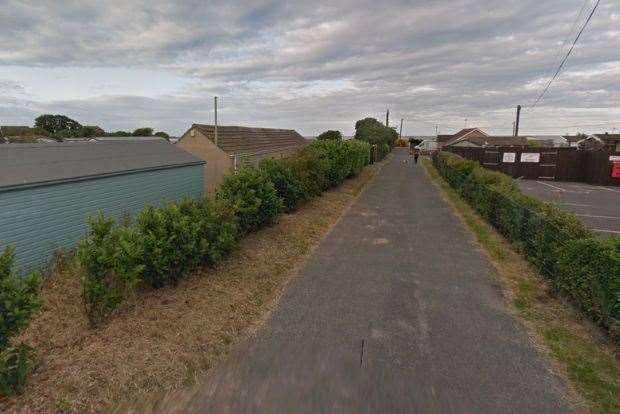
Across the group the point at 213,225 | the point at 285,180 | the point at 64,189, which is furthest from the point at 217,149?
the point at 213,225

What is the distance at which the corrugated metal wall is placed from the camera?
7116 mm

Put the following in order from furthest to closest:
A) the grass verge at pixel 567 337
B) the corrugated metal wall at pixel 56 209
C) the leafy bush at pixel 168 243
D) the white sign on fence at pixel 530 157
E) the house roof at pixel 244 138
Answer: the white sign on fence at pixel 530 157 < the house roof at pixel 244 138 < the corrugated metal wall at pixel 56 209 < the leafy bush at pixel 168 243 < the grass verge at pixel 567 337

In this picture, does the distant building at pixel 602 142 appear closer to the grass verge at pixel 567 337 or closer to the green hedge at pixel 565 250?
the green hedge at pixel 565 250

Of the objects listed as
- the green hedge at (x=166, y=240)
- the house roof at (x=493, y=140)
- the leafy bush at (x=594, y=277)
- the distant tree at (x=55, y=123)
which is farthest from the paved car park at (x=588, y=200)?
the distant tree at (x=55, y=123)

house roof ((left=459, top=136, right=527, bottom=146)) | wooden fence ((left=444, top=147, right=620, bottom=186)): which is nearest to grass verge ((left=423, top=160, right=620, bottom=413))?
wooden fence ((left=444, top=147, right=620, bottom=186))

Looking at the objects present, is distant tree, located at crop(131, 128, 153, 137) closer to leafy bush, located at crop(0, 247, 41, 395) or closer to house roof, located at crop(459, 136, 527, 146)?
house roof, located at crop(459, 136, 527, 146)

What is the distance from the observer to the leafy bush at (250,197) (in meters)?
8.06

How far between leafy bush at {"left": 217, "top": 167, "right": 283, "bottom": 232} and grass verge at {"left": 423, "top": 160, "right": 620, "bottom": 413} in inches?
205

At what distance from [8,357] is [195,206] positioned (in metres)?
3.52

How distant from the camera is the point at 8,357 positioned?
3.10 metres

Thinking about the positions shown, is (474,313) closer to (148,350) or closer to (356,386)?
(356,386)

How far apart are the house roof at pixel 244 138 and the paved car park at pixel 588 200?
15.8 m

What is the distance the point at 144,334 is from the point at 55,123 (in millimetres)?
86973

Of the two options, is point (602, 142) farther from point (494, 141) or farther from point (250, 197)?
point (250, 197)
